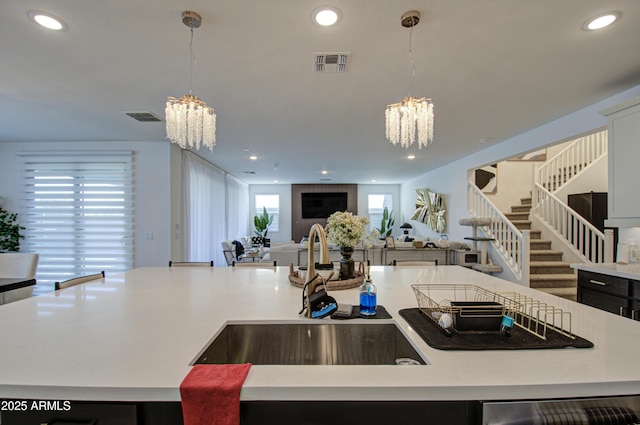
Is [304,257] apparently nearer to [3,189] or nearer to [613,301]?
[613,301]

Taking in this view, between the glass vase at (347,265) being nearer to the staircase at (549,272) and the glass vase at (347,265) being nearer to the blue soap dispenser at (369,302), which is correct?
the blue soap dispenser at (369,302)

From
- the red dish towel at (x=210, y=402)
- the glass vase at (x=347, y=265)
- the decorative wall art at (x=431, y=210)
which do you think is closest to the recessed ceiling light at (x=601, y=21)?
the glass vase at (x=347, y=265)

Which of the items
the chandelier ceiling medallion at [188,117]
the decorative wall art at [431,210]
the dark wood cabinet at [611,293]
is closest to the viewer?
the chandelier ceiling medallion at [188,117]

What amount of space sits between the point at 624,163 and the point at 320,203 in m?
7.72

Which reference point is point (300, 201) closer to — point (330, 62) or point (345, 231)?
point (330, 62)

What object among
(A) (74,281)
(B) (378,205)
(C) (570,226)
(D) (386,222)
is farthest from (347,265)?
(B) (378,205)

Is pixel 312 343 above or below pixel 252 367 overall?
below

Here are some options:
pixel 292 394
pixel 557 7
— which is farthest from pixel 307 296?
pixel 557 7

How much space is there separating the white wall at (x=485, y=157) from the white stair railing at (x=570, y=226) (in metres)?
1.28

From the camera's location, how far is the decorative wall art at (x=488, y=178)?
231 inches

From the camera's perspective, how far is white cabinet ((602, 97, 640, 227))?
216cm

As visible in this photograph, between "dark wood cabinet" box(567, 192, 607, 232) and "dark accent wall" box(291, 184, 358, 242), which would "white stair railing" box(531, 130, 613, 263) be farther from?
"dark accent wall" box(291, 184, 358, 242)

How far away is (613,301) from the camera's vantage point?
217 centimetres

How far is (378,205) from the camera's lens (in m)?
9.73
